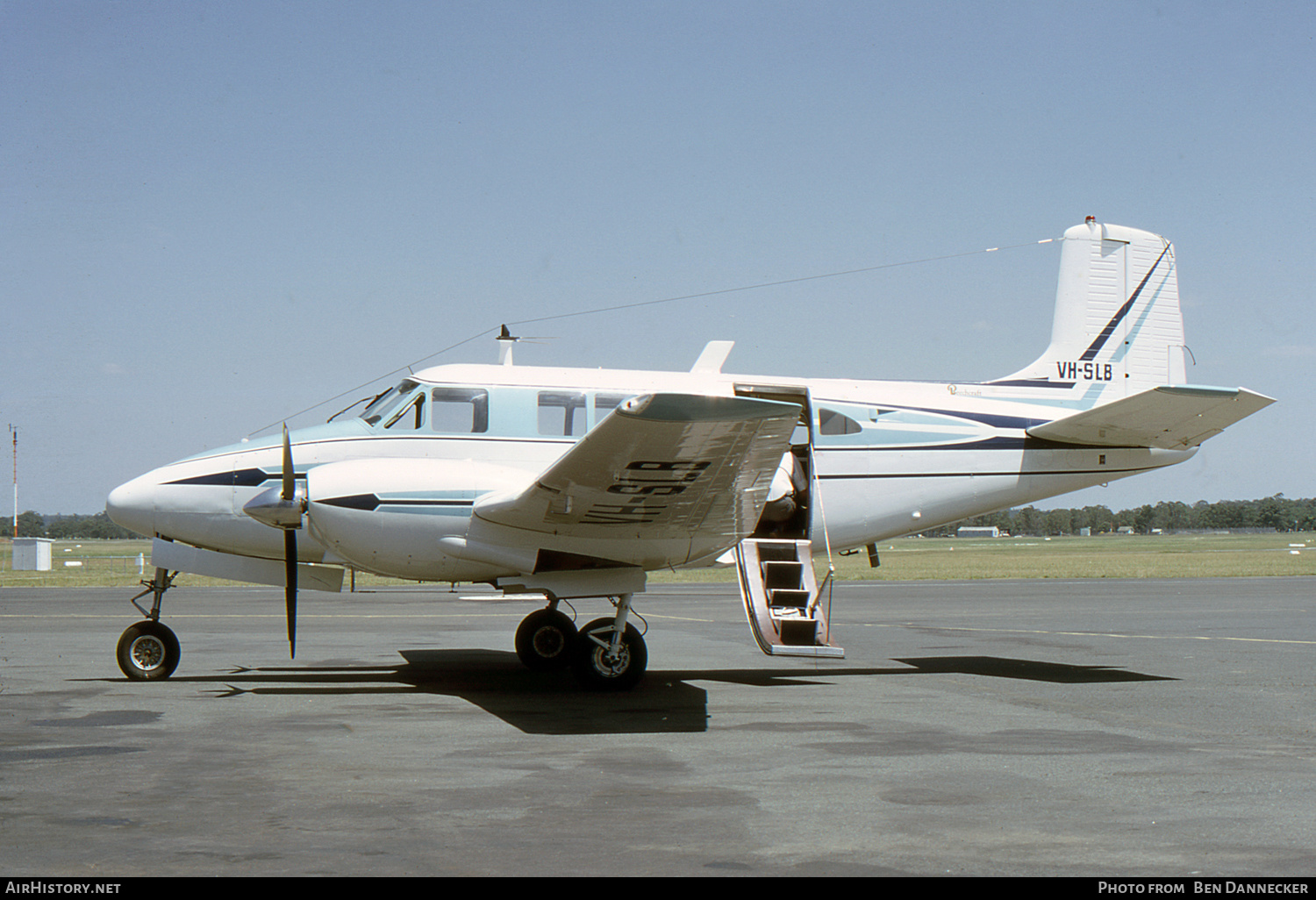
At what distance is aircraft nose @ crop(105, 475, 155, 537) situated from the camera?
37.9 feet

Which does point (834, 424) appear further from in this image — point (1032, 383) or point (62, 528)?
point (62, 528)

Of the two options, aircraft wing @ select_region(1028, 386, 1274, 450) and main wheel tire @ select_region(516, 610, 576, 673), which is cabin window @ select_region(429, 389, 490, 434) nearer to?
main wheel tire @ select_region(516, 610, 576, 673)

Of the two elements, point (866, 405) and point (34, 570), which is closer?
point (866, 405)

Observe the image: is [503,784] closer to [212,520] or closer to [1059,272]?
[212,520]

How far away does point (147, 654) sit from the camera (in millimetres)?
12125

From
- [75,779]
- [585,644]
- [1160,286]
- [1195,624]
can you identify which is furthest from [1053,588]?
[75,779]

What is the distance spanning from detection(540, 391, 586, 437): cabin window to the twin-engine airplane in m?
0.03

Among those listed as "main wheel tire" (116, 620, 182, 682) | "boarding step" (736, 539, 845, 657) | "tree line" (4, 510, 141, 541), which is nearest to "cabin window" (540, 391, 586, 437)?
"boarding step" (736, 539, 845, 657)

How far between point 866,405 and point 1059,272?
3.91 m

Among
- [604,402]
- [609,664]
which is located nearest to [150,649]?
[609,664]

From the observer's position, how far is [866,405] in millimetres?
13680

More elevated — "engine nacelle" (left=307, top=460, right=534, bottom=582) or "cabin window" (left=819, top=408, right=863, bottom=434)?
"cabin window" (left=819, top=408, right=863, bottom=434)

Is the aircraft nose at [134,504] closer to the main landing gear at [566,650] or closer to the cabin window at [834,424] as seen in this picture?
the main landing gear at [566,650]

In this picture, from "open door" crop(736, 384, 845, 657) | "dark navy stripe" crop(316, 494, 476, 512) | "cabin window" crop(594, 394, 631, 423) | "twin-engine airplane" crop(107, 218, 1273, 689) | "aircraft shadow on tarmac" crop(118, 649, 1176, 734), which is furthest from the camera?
"cabin window" crop(594, 394, 631, 423)
